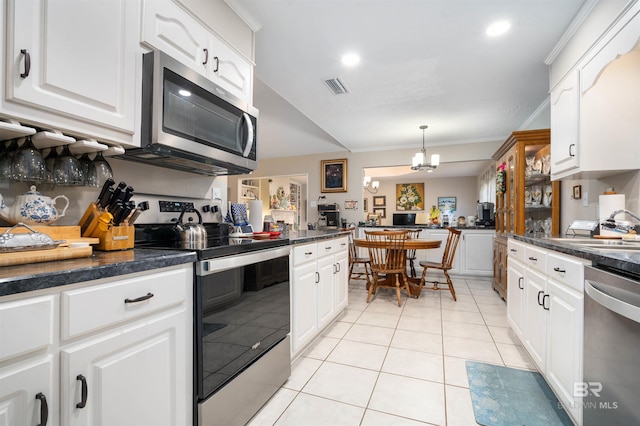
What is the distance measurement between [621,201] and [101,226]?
293 cm

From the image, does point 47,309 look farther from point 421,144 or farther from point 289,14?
point 421,144

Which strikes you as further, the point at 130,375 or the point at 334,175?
the point at 334,175

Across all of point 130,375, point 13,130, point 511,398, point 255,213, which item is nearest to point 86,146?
point 13,130

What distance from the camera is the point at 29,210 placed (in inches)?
42.7

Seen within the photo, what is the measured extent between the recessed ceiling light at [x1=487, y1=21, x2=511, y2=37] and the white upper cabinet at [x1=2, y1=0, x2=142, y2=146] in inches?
91.2

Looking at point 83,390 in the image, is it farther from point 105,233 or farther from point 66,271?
point 105,233

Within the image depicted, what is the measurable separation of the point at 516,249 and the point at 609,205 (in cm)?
61

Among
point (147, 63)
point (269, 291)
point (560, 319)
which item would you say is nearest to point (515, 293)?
point (560, 319)

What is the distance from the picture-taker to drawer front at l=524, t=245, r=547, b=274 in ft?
5.48

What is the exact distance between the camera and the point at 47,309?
721mm

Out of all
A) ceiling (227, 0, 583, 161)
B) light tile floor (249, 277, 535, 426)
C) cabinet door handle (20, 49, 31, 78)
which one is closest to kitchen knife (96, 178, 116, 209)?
cabinet door handle (20, 49, 31, 78)

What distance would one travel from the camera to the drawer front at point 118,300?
77 centimetres

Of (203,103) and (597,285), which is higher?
(203,103)

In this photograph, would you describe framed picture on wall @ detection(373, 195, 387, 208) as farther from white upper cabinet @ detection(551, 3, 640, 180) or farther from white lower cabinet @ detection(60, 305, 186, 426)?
white lower cabinet @ detection(60, 305, 186, 426)
